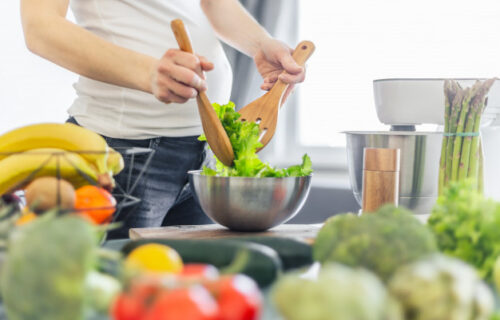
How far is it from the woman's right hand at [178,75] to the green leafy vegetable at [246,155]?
0.16 m

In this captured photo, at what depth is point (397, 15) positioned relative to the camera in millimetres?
2578

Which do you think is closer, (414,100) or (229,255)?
(229,255)

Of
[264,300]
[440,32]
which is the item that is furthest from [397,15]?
[264,300]

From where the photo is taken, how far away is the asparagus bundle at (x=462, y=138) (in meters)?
1.17

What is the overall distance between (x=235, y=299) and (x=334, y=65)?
2424 mm

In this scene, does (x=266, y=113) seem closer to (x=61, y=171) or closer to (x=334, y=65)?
(x=61, y=171)

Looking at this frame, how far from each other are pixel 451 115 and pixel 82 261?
3.13 feet

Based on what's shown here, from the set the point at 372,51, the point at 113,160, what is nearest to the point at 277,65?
the point at 113,160

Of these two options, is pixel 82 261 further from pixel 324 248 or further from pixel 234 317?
pixel 324 248

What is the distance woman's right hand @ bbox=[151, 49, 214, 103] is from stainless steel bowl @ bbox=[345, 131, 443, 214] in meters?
0.44

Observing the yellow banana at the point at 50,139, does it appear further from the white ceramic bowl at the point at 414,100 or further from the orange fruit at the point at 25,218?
the white ceramic bowl at the point at 414,100

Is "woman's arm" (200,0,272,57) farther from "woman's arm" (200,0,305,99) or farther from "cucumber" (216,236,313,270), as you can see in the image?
"cucumber" (216,236,313,270)

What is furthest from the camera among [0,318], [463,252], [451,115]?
[451,115]

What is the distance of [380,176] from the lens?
0.98 meters
